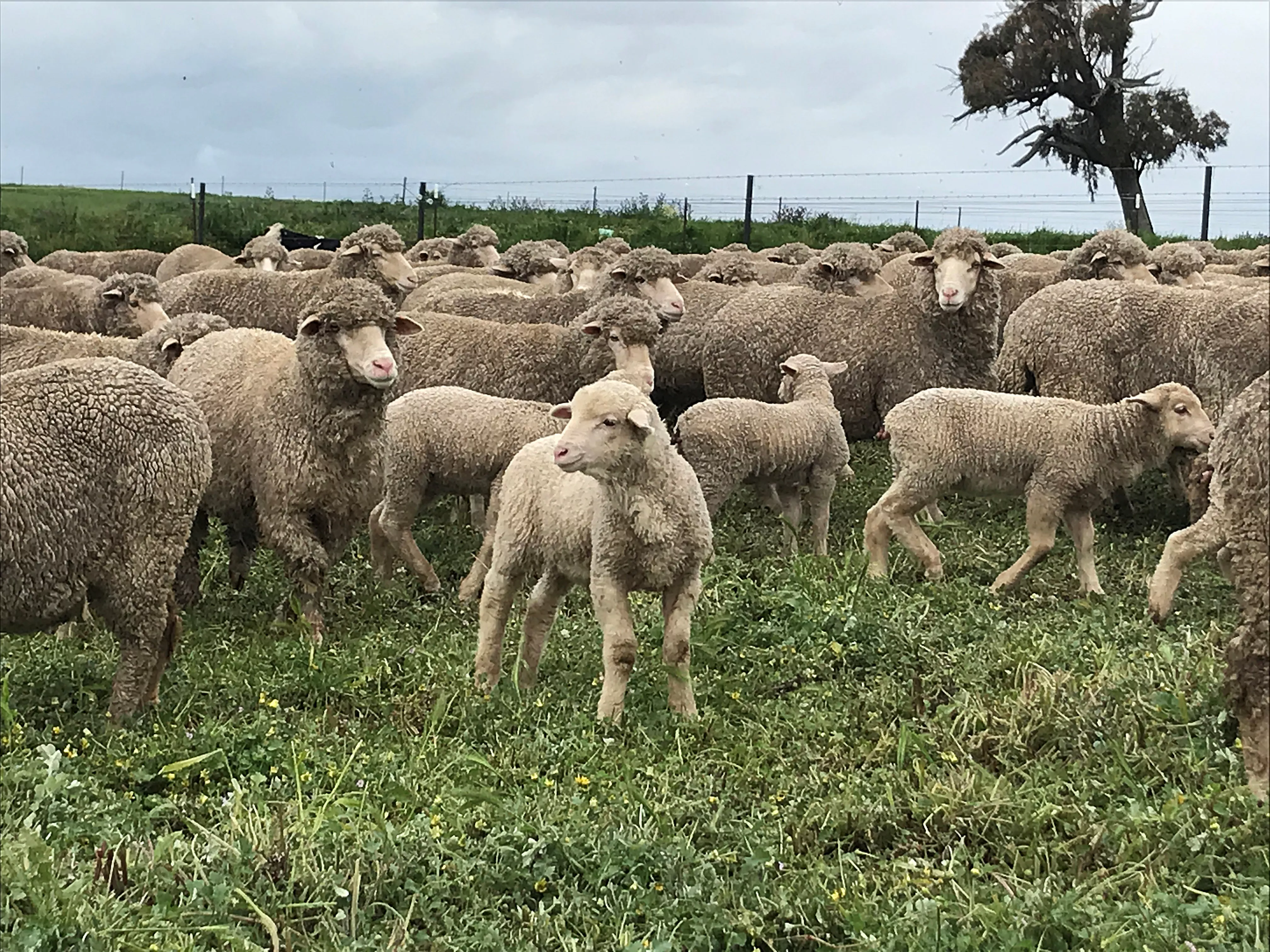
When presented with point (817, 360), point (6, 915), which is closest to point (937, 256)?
point (817, 360)

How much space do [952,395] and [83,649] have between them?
430cm

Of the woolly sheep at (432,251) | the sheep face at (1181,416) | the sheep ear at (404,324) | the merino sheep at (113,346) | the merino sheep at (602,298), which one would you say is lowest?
the sheep face at (1181,416)

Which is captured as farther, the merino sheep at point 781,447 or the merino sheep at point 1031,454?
the merino sheep at point 781,447

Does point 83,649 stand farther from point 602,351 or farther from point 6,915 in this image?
point 602,351

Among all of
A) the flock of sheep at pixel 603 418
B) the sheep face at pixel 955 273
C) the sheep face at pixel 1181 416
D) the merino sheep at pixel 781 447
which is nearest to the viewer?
the flock of sheep at pixel 603 418

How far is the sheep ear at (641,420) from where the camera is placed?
4395 millimetres

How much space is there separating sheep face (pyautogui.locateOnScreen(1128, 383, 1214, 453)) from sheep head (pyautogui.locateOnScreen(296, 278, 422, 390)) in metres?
3.58

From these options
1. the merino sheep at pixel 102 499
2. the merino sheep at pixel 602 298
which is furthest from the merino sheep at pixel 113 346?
the merino sheep at pixel 602 298

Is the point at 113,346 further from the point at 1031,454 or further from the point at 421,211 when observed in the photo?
the point at 421,211

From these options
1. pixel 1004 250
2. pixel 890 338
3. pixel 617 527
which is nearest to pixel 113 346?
pixel 617 527

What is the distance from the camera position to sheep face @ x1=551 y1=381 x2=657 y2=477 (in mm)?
4332

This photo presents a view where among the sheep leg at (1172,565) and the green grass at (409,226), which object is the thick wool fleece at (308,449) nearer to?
the sheep leg at (1172,565)

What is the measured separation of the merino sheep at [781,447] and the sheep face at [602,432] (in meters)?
2.35

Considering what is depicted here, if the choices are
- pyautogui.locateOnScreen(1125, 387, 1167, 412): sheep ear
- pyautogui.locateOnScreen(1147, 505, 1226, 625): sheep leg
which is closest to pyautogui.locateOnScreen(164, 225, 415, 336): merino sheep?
pyautogui.locateOnScreen(1125, 387, 1167, 412): sheep ear
